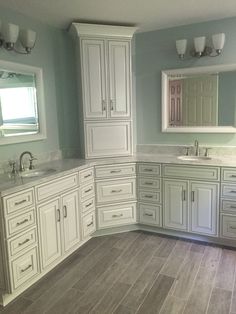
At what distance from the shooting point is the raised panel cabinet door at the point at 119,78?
310cm

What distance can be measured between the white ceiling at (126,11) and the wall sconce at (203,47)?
0.75ft

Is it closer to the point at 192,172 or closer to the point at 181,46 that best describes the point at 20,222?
the point at 192,172

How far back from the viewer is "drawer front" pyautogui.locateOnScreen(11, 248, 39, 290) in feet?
6.71

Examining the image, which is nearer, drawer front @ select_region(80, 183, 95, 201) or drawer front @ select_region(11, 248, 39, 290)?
drawer front @ select_region(11, 248, 39, 290)

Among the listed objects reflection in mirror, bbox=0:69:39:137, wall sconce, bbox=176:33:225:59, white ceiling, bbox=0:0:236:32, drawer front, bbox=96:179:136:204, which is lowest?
drawer front, bbox=96:179:136:204

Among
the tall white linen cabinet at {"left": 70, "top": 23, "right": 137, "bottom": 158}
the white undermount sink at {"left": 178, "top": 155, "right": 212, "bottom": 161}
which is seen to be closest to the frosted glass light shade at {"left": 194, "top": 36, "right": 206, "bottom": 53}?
the tall white linen cabinet at {"left": 70, "top": 23, "right": 137, "bottom": 158}

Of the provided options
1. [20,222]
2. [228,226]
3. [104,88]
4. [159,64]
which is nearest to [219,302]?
[228,226]

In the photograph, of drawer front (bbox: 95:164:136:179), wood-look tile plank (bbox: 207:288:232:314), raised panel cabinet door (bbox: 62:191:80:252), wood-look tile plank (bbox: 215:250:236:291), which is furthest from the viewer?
drawer front (bbox: 95:164:136:179)

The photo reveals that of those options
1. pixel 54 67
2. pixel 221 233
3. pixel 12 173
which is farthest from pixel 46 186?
pixel 221 233

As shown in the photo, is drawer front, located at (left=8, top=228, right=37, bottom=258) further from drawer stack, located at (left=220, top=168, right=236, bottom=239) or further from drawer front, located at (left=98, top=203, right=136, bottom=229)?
drawer stack, located at (left=220, top=168, right=236, bottom=239)

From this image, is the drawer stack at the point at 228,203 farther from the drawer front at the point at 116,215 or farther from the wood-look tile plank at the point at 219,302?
the drawer front at the point at 116,215

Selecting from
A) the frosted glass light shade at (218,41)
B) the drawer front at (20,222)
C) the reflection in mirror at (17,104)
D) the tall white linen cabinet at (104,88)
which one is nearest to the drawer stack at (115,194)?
the tall white linen cabinet at (104,88)

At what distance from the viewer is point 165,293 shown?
2121 mm

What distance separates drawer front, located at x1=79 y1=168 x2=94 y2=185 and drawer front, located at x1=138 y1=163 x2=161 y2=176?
22.1 inches
